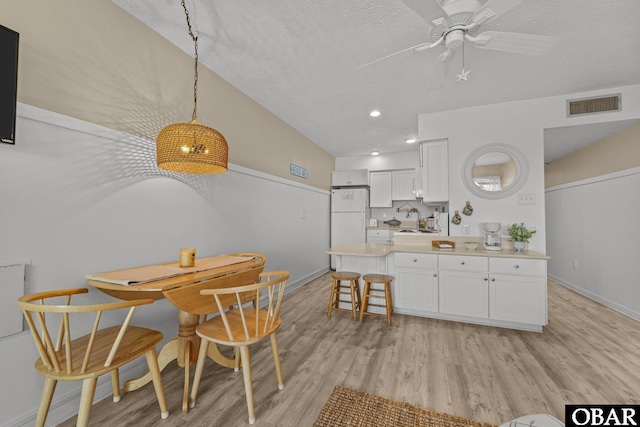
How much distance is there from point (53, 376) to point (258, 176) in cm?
249

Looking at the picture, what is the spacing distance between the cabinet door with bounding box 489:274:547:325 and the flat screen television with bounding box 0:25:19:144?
3882mm

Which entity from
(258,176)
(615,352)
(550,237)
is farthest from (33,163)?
(550,237)

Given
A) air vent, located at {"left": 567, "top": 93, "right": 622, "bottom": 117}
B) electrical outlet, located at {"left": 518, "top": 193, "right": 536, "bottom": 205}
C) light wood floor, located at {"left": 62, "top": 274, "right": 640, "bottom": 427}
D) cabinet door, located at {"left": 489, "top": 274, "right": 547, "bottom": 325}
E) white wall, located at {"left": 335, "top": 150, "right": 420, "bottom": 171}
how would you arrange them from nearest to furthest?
light wood floor, located at {"left": 62, "top": 274, "right": 640, "bottom": 427} < cabinet door, located at {"left": 489, "top": 274, "right": 547, "bottom": 325} < air vent, located at {"left": 567, "top": 93, "right": 622, "bottom": 117} < electrical outlet, located at {"left": 518, "top": 193, "right": 536, "bottom": 205} < white wall, located at {"left": 335, "top": 150, "right": 420, "bottom": 171}

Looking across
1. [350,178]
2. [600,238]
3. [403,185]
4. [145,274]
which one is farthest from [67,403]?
[600,238]

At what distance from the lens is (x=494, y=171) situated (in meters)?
3.29

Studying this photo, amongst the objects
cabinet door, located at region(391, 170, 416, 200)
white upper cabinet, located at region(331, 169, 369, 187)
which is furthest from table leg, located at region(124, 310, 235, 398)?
cabinet door, located at region(391, 170, 416, 200)

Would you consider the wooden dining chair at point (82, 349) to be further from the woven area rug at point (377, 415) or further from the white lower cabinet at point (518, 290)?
the white lower cabinet at point (518, 290)

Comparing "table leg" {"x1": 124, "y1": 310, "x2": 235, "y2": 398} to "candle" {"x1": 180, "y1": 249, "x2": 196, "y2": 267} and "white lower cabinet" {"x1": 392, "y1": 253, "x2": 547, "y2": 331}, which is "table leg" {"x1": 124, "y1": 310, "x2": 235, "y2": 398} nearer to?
"candle" {"x1": 180, "y1": 249, "x2": 196, "y2": 267}

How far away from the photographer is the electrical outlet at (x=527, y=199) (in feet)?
10.2

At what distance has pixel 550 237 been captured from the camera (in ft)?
15.3

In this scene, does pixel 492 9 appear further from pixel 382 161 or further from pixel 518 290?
pixel 382 161

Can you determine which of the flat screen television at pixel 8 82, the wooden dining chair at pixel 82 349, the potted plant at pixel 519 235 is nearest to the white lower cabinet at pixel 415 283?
the potted plant at pixel 519 235

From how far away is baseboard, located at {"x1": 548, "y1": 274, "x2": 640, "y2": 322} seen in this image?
116 inches

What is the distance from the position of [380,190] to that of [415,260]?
2.96m
